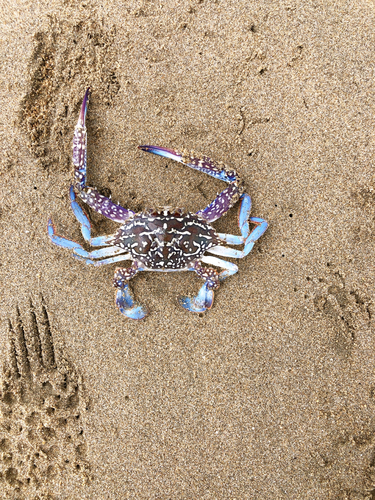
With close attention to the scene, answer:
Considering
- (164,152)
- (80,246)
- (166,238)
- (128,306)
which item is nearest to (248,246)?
(166,238)

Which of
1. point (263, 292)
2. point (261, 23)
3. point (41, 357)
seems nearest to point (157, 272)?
point (263, 292)

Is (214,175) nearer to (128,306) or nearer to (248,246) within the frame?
(248,246)

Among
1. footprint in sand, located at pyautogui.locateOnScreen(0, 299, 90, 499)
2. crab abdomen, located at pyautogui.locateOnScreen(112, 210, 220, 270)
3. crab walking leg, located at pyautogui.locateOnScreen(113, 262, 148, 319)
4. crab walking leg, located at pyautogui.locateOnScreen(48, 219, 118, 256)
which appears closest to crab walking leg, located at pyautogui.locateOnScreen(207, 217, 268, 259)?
crab abdomen, located at pyautogui.locateOnScreen(112, 210, 220, 270)

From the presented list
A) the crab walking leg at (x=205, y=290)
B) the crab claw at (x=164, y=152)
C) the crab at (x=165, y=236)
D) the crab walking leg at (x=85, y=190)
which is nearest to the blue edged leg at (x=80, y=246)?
the crab at (x=165, y=236)

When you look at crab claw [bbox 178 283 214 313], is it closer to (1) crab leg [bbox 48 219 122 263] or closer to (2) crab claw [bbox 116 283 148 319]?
(2) crab claw [bbox 116 283 148 319]

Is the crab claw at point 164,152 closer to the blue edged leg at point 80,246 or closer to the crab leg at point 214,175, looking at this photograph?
the crab leg at point 214,175

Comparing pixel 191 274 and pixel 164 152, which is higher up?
pixel 164 152

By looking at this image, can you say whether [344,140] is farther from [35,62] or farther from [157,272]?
[35,62]
